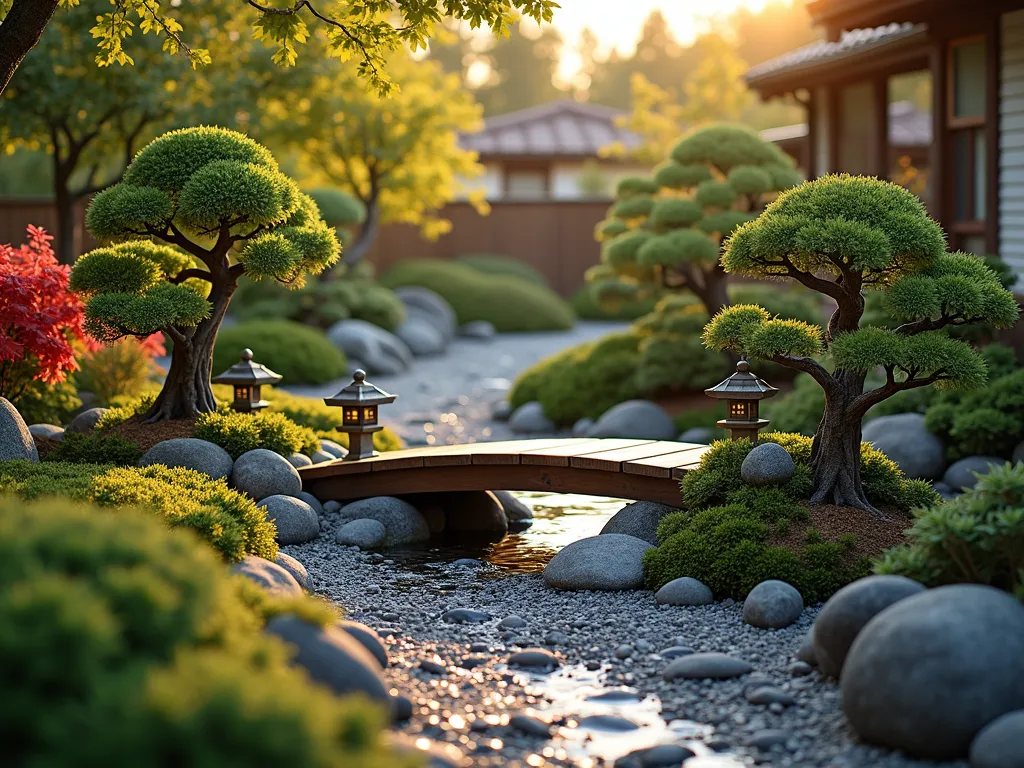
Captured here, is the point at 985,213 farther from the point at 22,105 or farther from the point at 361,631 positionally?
the point at 22,105

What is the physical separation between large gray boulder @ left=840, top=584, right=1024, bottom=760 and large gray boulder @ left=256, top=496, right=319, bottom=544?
4.67 meters

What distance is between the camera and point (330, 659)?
4.08m

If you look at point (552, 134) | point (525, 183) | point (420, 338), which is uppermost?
point (552, 134)

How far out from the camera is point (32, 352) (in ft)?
31.1

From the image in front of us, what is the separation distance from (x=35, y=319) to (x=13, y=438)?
3.61 feet

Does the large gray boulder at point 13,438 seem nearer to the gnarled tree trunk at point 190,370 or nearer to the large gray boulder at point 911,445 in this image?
the gnarled tree trunk at point 190,370

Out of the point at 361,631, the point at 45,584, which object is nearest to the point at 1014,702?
the point at 361,631

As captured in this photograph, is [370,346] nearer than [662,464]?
No

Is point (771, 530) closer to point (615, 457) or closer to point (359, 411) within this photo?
point (615, 457)

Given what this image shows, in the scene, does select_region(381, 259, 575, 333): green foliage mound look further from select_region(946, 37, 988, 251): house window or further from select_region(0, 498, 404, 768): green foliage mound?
select_region(0, 498, 404, 768): green foliage mound

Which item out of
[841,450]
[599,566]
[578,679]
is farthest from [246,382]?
[578,679]

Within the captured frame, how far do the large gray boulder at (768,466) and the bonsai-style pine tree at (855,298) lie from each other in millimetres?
202

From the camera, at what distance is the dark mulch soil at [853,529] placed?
22.1 feet

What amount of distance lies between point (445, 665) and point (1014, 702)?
8.24ft
